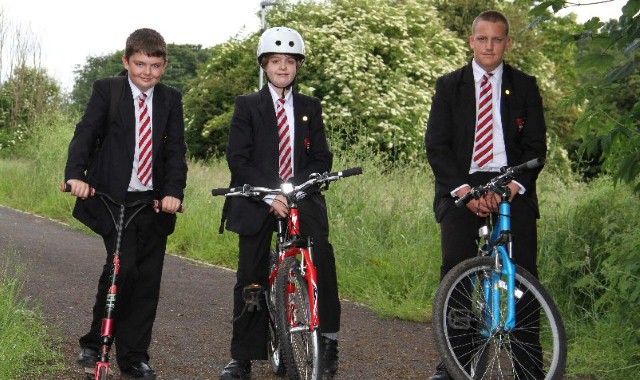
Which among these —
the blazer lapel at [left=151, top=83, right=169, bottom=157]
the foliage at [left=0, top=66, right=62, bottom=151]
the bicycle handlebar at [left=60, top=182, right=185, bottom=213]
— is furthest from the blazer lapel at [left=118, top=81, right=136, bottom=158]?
the foliage at [left=0, top=66, right=62, bottom=151]

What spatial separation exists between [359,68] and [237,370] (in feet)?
89.3

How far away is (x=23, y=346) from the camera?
21.5 ft

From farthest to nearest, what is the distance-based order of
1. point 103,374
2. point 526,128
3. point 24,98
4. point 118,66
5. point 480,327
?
point 118,66
point 24,98
point 526,128
point 480,327
point 103,374

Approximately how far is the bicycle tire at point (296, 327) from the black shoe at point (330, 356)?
62 centimetres

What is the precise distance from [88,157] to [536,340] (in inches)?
105

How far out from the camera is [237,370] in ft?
21.5

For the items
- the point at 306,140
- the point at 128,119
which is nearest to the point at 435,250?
the point at 306,140

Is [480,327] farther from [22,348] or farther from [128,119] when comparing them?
[22,348]

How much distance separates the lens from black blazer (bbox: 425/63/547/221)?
6.16 metres

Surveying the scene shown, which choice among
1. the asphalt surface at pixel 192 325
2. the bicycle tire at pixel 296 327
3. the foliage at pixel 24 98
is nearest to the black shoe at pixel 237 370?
the asphalt surface at pixel 192 325

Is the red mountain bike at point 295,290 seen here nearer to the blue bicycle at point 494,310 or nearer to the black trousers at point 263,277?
the black trousers at point 263,277

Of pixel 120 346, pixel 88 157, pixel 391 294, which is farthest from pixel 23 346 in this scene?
pixel 391 294

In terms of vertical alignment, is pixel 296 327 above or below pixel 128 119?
below

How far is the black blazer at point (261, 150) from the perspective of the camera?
21.2 ft
